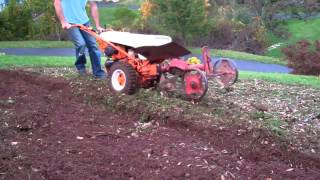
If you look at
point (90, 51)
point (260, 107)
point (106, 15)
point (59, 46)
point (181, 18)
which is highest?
point (106, 15)

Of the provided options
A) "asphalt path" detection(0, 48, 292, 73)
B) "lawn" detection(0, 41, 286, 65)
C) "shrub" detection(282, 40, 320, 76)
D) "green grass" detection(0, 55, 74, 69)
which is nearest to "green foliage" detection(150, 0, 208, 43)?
"lawn" detection(0, 41, 286, 65)

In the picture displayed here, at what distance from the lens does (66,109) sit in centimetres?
647

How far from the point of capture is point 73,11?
7.85 meters

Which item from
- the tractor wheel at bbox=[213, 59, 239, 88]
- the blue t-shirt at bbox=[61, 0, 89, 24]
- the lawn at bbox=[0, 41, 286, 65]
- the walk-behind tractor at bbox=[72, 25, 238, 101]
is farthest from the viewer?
the lawn at bbox=[0, 41, 286, 65]

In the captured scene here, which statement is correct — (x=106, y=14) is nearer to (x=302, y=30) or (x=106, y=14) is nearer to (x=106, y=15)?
(x=106, y=15)

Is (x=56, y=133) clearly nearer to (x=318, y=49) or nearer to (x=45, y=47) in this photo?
(x=318, y=49)

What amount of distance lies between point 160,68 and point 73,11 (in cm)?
182

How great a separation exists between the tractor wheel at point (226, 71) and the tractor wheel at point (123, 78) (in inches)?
42.5

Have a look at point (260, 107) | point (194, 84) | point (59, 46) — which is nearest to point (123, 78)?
point (194, 84)

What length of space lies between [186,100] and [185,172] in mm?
2345

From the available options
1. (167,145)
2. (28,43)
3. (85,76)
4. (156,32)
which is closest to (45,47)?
(28,43)

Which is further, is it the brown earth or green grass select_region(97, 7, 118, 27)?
green grass select_region(97, 7, 118, 27)

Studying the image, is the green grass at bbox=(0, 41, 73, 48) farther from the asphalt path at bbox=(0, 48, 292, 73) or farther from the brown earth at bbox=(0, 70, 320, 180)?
the brown earth at bbox=(0, 70, 320, 180)

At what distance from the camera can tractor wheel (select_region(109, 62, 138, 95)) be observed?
22.4 ft
